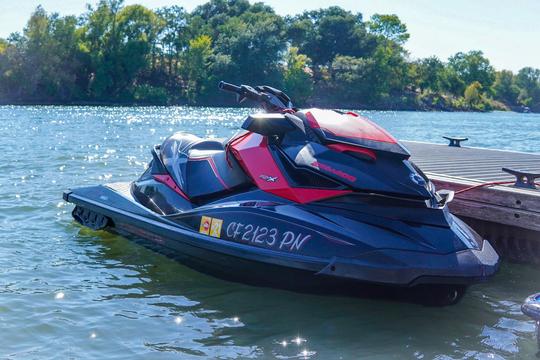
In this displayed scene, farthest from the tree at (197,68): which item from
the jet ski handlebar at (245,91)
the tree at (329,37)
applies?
the jet ski handlebar at (245,91)

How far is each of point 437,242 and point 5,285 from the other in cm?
318

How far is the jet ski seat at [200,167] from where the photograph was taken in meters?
5.14

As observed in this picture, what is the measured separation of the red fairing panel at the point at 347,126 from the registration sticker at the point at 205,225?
1047 millimetres

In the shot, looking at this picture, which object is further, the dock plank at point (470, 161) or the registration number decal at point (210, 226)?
the dock plank at point (470, 161)

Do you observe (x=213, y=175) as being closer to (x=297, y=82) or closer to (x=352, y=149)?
(x=352, y=149)

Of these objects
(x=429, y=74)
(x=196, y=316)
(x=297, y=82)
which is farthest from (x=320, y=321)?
(x=429, y=74)

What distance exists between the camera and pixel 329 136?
4.56m

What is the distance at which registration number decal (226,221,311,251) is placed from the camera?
4.36 meters

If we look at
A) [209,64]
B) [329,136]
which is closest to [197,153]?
[329,136]

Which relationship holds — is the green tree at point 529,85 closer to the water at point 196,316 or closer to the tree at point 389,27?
the tree at point 389,27

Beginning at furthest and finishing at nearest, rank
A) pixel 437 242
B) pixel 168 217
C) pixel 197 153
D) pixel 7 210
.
A: pixel 7 210
pixel 197 153
pixel 168 217
pixel 437 242

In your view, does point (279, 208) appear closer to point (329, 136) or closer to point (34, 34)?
point (329, 136)

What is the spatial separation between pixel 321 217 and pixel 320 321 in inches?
27.0

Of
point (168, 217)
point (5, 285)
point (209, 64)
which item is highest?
point (209, 64)
